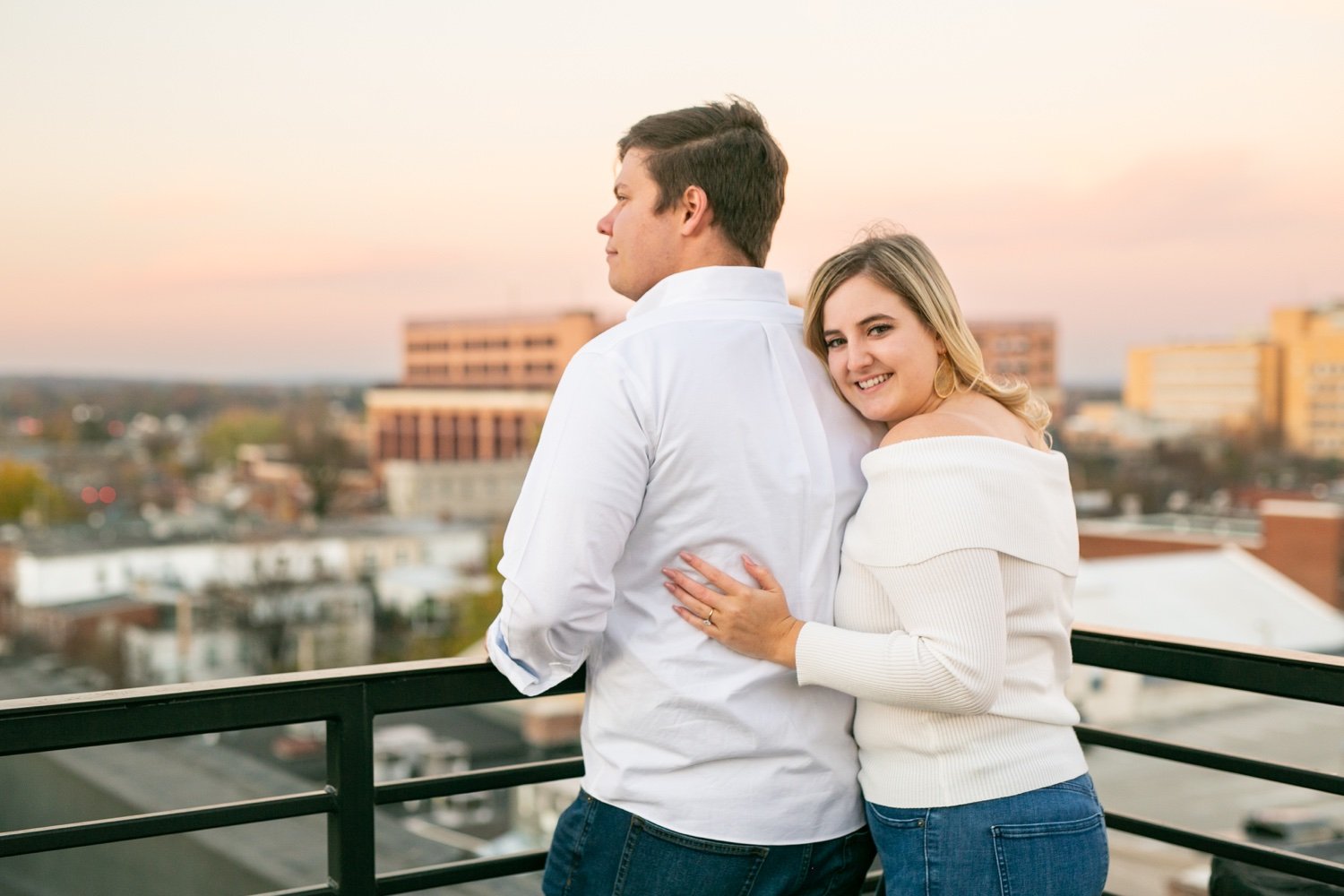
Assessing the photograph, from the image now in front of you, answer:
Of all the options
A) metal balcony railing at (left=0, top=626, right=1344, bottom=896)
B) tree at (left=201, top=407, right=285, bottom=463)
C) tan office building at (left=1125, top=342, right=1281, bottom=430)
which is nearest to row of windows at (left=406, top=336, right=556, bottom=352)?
tree at (left=201, top=407, right=285, bottom=463)

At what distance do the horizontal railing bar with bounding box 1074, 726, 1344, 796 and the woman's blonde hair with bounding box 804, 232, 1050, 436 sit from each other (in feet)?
1.96

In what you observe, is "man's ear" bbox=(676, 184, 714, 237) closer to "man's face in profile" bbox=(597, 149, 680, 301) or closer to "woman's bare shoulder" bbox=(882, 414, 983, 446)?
"man's face in profile" bbox=(597, 149, 680, 301)

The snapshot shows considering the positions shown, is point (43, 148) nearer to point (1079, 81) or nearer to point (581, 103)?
point (581, 103)

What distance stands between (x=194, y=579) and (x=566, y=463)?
5041 centimetres

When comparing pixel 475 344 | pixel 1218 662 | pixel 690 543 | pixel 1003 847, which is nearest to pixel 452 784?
pixel 690 543

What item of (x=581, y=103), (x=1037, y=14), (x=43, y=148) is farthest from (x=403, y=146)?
(x=1037, y=14)

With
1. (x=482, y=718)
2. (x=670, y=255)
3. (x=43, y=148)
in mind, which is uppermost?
(x=43, y=148)

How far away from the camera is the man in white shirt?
49.5 inches

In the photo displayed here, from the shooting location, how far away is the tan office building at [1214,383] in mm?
63312

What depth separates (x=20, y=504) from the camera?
59.1 metres

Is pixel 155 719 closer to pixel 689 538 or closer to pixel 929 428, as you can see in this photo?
pixel 689 538

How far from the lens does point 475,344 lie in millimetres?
71188

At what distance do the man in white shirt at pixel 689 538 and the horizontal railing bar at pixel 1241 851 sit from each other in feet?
1.73

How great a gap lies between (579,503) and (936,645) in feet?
1.19
